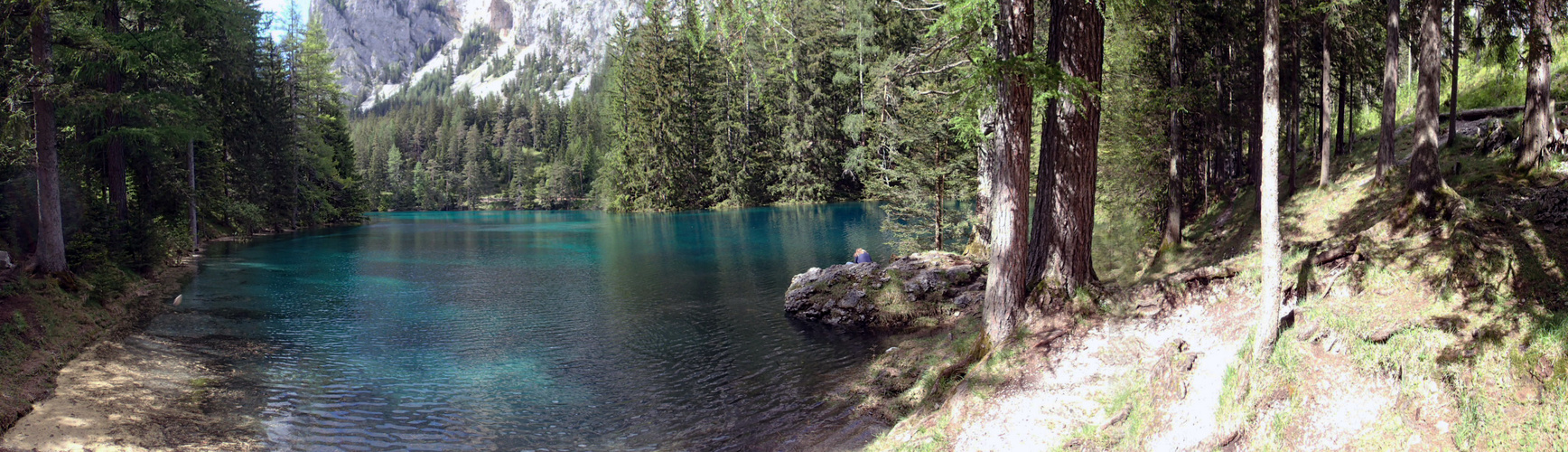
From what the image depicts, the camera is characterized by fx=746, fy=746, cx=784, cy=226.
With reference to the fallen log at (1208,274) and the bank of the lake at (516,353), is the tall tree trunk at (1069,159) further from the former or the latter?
the bank of the lake at (516,353)

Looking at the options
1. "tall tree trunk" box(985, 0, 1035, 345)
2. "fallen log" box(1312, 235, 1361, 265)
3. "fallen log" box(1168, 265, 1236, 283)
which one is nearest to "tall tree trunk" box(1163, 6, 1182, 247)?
"fallen log" box(1312, 235, 1361, 265)

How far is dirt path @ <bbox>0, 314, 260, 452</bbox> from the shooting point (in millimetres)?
8648

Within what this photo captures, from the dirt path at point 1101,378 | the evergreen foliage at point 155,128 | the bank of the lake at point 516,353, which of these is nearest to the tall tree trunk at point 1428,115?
the dirt path at point 1101,378

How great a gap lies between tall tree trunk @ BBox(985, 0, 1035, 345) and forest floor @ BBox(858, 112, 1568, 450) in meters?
0.38

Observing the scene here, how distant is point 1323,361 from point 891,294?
984 centimetres

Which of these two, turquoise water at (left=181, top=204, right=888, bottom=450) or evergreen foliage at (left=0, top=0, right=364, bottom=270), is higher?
evergreen foliage at (left=0, top=0, right=364, bottom=270)

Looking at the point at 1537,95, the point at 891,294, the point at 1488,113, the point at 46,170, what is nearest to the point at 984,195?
the point at 891,294

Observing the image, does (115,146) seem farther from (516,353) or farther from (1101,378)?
(1101,378)

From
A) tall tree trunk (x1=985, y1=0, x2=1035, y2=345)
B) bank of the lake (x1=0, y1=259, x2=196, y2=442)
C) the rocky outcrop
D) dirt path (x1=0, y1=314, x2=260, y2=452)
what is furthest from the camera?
the rocky outcrop

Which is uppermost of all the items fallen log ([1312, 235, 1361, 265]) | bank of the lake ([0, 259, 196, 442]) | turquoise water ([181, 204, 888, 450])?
fallen log ([1312, 235, 1361, 265])

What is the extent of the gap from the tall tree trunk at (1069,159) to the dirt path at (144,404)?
31.0ft

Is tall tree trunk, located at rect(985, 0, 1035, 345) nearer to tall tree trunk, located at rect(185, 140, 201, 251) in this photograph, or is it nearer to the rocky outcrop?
the rocky outcrop

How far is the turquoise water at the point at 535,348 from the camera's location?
9.70 metres

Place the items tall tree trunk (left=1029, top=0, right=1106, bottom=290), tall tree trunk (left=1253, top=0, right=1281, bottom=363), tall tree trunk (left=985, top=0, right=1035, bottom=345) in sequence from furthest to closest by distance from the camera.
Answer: tall tree trunk (left=985, top=0, right=1035, bottom=345), tall tree trunk (left=1029, top=0, right=1106, bottom=290), tall tree trunk (left=1253, top=0, right=1281, bottom=363)
